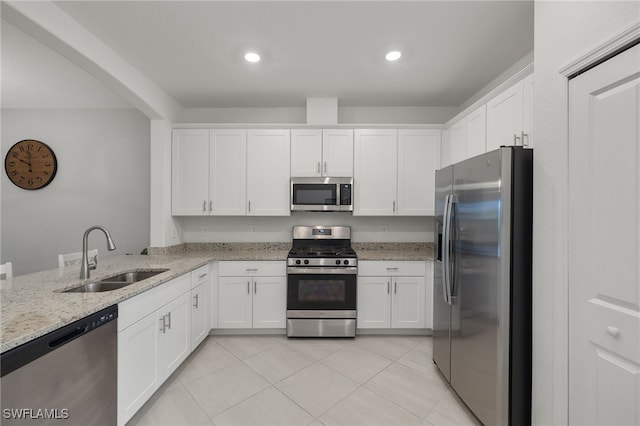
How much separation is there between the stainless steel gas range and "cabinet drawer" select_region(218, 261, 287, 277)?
136 millimetres

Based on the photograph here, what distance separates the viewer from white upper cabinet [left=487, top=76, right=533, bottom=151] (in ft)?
6.07

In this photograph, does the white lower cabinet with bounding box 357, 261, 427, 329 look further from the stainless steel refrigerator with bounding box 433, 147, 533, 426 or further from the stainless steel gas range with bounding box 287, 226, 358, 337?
the stainless steel refrigerator with bounding box 433, 147, 533, 426

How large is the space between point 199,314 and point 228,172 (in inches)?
65.1

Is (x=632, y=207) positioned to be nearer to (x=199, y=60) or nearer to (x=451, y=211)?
(x=451, y=211)

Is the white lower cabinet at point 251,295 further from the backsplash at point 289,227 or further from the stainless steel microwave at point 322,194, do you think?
the stainless steel microwave at point 322,194

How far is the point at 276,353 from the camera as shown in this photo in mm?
2570

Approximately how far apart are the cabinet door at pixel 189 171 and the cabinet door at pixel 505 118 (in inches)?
120

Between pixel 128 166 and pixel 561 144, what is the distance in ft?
14.8

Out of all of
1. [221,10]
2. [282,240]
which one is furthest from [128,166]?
[221,10]

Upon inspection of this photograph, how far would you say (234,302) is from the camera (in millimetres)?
2920

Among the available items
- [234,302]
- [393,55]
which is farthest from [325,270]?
[393,55]

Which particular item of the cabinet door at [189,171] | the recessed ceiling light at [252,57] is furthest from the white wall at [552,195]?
the cabinet door at [189,171]

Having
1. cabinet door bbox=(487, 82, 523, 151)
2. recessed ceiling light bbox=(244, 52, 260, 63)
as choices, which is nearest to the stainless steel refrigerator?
cabinet door bbox=(487, 82, 523, 151)

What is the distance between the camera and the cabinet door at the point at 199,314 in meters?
2.47
